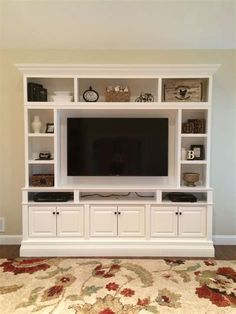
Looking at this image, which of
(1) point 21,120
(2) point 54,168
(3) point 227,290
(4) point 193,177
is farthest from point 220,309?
(1) point 21,120

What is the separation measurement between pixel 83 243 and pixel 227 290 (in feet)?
5.70

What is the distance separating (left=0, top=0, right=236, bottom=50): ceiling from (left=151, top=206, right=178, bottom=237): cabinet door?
7.07ft

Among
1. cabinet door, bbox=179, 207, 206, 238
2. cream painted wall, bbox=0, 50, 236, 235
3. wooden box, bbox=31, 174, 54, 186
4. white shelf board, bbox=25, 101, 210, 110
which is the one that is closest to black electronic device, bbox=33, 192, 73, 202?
wooden box, bbox=31, 174, 54, 186

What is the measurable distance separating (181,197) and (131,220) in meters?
0.71

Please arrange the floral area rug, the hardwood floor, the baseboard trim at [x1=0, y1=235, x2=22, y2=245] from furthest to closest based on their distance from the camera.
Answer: the baseboard trim at [x1=0, y1=235, x2=22, y2=245], the hardwood floor, the floral area rug

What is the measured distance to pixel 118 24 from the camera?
352cm

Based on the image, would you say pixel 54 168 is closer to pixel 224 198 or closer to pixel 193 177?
pixel 193 177

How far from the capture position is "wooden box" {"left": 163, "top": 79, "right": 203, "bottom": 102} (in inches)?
144

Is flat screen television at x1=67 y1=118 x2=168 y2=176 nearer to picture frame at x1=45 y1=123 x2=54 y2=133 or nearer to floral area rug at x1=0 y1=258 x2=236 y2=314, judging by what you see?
picture frame at x1=45 y1=123 x2=54 y2=133

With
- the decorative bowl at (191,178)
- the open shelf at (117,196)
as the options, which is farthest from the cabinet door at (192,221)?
the open shelf at (117,196)

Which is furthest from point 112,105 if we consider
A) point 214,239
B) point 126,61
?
point 214,239

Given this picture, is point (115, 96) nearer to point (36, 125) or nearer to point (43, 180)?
point (36, 125)

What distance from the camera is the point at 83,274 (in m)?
3.04

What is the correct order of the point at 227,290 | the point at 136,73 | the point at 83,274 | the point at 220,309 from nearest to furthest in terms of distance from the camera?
the point at 220,309 → the point at 227,290 → the point at 83,274 → the point at 136,73
